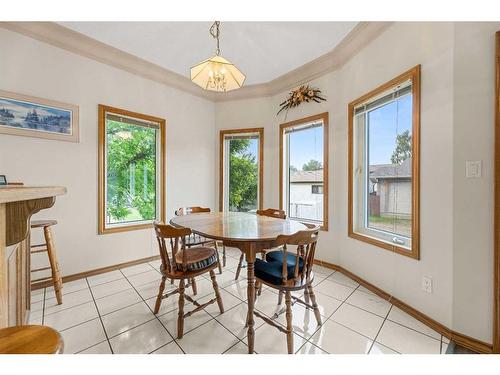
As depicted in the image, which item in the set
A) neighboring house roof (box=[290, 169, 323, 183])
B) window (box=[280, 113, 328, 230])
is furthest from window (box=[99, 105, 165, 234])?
neighboring house roof (box=[290, 169, 323, 183])

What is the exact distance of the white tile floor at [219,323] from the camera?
60.6 inches

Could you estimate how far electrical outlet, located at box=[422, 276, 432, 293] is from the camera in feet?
5.75

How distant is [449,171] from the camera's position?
1612 mm

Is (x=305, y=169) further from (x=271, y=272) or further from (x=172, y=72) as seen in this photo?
(x=172, y=72)

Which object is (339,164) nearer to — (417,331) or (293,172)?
(293,172)

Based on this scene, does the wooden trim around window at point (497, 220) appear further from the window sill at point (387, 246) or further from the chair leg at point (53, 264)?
the chair leg at point (53, 264)

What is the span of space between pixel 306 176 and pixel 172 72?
2479mm

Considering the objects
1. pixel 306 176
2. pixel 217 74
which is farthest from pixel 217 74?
pixel 306 176

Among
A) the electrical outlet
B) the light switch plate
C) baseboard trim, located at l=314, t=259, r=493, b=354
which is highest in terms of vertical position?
the light switch plate

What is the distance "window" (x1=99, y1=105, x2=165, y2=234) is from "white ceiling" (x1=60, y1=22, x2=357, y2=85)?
0.79 metres

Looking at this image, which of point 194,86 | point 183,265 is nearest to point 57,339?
point 183,265

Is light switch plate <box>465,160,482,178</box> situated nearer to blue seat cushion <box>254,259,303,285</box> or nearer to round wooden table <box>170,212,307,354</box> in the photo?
round wooden table <box>170,212,307,354</box>

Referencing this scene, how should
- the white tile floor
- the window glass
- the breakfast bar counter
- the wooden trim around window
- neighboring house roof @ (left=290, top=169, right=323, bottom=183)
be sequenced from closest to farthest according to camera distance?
the breakfast bar counter → the wooden trim around window → the white tile floor → the window glass → neighboring house roof @ (left=290, top=169, right=323, bottom=183)
